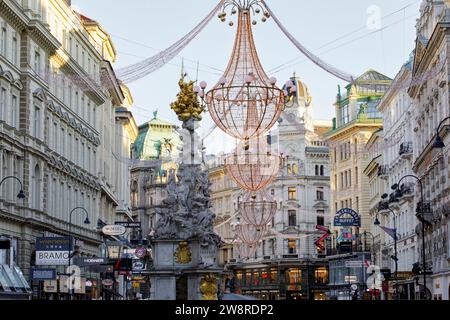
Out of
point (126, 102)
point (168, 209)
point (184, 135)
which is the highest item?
point (126, 102)

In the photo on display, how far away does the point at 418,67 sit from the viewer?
71.4 m

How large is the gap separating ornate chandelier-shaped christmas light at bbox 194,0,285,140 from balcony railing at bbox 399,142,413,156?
163ft

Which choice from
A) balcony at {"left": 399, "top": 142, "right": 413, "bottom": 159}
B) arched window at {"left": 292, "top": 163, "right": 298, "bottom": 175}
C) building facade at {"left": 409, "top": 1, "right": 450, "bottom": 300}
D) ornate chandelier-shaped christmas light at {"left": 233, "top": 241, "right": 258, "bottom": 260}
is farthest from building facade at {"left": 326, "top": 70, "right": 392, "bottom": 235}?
building facade at {"left": 409, "top": 1, "right": 450, "bottom": 300}

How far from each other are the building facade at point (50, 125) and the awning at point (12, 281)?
64.7 inches

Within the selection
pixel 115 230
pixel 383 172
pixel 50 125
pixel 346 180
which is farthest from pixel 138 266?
pixel 346 180

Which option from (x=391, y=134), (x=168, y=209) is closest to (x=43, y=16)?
(x=168, y=209)

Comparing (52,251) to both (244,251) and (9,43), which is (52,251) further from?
(244,251)

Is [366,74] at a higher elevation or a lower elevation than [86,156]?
higher

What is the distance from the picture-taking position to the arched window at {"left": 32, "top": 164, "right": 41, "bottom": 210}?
61.8 meters

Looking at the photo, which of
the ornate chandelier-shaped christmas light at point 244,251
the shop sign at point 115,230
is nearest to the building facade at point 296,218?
the ornate chandelier-shaped christmas light at point 244,251
